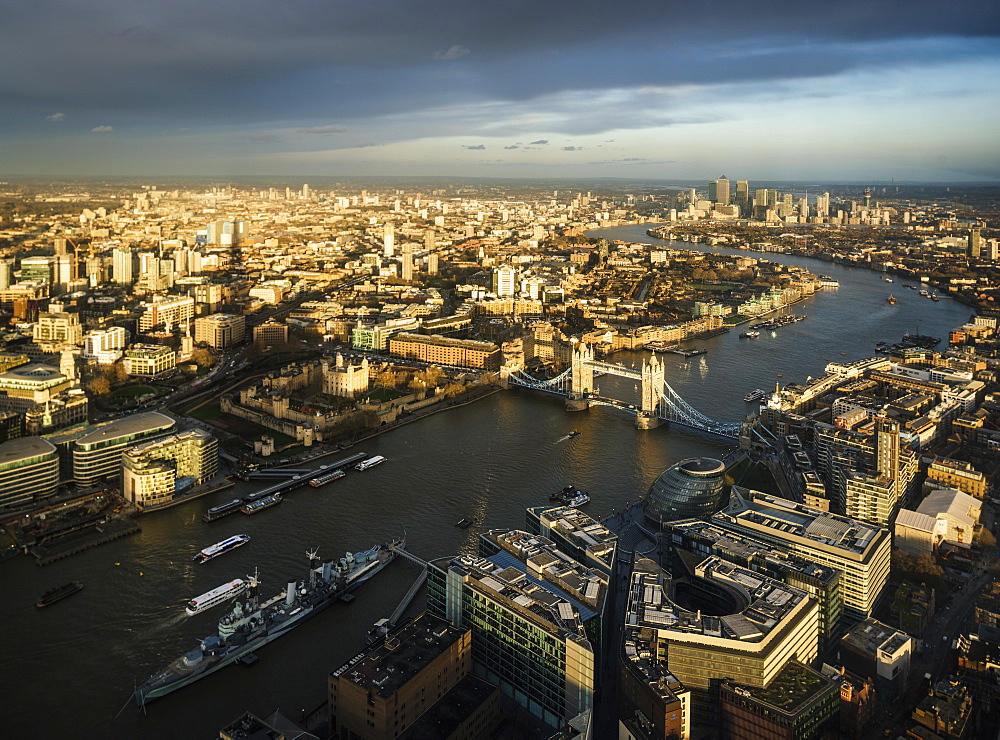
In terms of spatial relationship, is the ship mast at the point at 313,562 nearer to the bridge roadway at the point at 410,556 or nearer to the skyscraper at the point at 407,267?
the bridge roadway at the point at 410,556

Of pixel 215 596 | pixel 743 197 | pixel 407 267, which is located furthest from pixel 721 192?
pixel 215 596

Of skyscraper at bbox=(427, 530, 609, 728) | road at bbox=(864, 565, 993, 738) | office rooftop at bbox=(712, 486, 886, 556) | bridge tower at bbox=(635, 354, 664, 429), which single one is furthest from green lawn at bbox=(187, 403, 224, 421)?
road at bbox=(864, 565, 993, 738)

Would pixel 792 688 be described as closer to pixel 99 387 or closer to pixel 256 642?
pixel 256 642

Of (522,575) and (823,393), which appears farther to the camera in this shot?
(823,393)

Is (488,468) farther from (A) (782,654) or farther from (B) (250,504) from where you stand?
(A) (782,654)

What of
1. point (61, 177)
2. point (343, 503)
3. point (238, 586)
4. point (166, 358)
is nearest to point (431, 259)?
point (61, 177)
